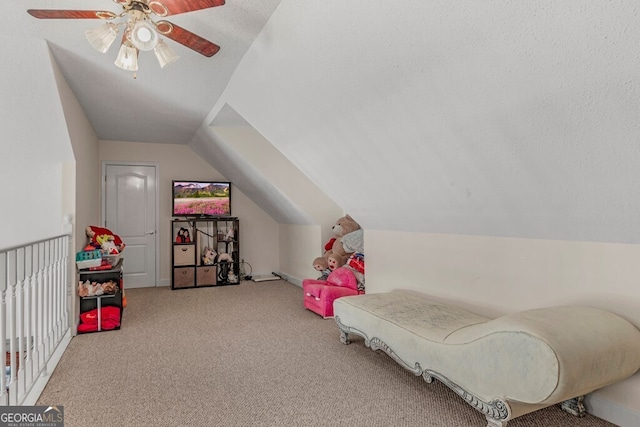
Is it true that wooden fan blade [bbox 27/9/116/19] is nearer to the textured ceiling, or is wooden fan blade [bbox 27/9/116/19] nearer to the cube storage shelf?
the textured ceiling

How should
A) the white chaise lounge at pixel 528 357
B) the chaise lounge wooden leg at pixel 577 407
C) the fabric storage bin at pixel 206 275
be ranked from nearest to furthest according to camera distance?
the white chaise lounge at pixel 528 357
the chaise lounge wooden leg at pixel 577 407
the fabric storage bin at pixel 206 275

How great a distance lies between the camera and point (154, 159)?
20.5ft

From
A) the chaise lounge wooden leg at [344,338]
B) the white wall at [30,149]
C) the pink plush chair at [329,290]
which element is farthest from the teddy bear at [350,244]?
the white wall at [30,149]

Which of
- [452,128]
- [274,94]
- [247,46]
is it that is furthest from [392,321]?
[247,46]

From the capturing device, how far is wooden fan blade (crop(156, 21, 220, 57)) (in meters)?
1.94

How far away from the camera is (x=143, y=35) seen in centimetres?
181

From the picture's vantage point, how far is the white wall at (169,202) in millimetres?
6141

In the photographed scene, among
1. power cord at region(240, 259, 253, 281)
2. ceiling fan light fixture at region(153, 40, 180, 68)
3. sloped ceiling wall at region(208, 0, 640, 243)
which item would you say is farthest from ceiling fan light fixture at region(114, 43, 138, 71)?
power cord at region(240, 259, 253, 281)

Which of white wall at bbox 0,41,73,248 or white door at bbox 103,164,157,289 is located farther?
white door at bbox 103,164,157,289

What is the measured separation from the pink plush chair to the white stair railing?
2362 mm

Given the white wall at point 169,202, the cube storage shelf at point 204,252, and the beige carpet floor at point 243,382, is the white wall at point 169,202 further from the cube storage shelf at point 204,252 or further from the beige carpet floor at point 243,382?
the beige carpet floor at point 243,382

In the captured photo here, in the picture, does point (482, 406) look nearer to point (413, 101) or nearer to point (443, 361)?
point (443, 361)

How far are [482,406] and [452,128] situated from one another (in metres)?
1.41

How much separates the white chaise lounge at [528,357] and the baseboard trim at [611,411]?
6cm
